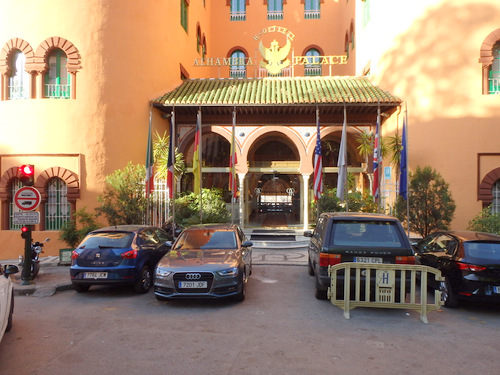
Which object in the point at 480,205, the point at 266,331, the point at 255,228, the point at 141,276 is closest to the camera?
the point at 266,331

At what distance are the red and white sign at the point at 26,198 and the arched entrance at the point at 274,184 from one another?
32.2 feet

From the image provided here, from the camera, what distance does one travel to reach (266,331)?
5.59m

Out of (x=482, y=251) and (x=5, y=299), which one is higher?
(x=482, y=251)

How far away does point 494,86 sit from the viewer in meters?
13.5

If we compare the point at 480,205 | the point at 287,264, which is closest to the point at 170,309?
the point at 287,264

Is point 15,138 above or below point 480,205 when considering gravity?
above

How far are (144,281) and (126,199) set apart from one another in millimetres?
4627

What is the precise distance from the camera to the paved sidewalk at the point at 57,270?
26.6 feet

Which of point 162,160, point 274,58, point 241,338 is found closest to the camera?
point 241,338

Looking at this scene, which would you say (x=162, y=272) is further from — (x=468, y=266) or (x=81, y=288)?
(x=468, y=266)

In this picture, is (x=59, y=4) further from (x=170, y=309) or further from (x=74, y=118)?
(x=170, y=309)

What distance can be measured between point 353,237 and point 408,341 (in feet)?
6.96

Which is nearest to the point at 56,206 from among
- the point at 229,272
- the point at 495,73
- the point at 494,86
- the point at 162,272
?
the point at 162,272

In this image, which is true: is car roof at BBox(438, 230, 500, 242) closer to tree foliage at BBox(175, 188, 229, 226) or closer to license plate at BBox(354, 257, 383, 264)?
license plate at BBox(354, 257, 383, 264)
